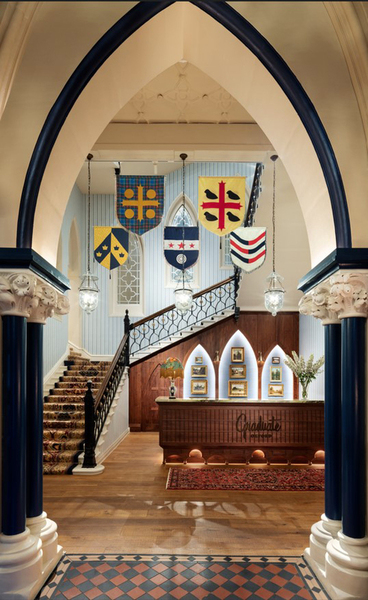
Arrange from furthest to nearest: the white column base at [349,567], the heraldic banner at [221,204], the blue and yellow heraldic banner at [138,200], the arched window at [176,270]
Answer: the arched window at [176,270]
the blue and yellow heraldic banner at [138,200]
the heraldic banner at [221,204]
the white column base at [349,567]

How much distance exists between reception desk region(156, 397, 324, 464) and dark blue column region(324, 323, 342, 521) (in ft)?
12.2

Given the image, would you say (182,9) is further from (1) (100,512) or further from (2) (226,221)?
(1) (100,512)

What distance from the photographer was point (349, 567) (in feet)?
10.8

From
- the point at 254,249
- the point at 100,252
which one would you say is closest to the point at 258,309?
the point at 254,249

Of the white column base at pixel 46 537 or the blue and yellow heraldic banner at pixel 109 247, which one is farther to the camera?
the blue and yellow heraldic banner at pixel 109 247

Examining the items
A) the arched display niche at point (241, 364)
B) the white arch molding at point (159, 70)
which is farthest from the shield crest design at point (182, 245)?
the arched display niche at point (241, 364)

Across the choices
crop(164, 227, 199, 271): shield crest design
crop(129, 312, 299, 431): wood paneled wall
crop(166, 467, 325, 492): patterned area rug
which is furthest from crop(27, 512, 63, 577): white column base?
crop(129, 312, 299, 431): wood paneled wall

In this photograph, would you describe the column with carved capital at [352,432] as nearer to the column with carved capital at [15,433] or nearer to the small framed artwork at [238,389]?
the column with carved capital at [15,433]

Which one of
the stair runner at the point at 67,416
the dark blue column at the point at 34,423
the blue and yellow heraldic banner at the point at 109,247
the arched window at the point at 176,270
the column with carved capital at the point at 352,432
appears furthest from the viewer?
the arched window at the point at 176,270

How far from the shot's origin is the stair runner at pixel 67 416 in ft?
24.1

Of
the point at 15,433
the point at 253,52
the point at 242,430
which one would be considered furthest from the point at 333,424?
the point at 242,430

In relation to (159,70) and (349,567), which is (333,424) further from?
(159,70)

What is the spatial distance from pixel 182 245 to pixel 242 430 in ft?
10.4

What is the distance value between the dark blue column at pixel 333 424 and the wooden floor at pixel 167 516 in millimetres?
817
